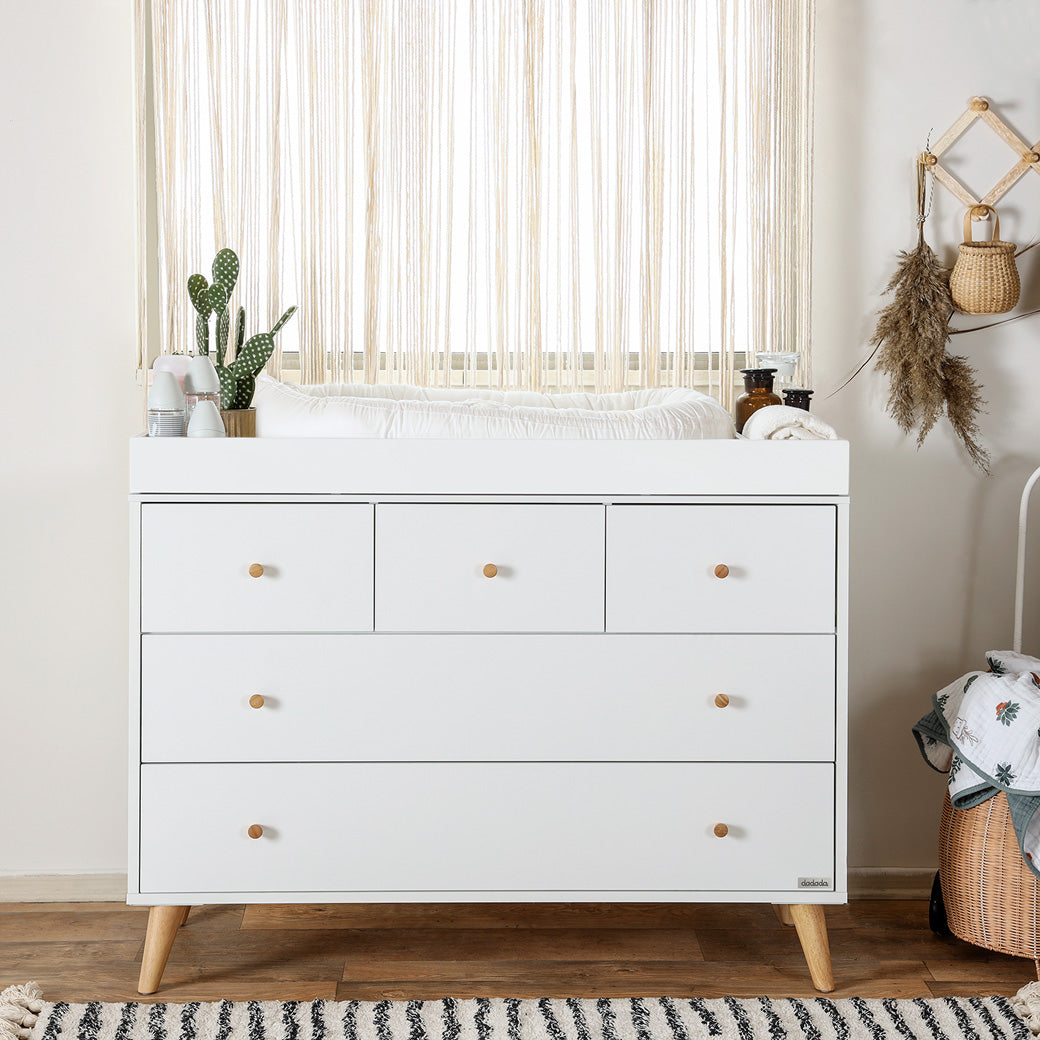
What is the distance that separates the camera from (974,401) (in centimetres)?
201

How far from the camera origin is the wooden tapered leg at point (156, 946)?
1650 millimetres

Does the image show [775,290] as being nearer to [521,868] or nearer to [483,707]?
[483,707]

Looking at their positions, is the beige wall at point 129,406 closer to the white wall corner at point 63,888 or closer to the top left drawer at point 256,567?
the white wall corner at point 63,888

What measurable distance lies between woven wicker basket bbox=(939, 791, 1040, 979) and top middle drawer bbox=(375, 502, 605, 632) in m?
0.77

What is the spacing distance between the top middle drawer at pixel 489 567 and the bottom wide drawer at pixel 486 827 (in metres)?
0.24

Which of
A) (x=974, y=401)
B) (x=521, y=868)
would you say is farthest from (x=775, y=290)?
(x=521, y=868)

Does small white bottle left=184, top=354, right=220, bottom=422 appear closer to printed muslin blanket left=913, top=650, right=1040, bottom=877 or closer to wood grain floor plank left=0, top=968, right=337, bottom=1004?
wood grain floor plank left=0, top=968, right=337, bottom=1004

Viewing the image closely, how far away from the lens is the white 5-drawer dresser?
157cm

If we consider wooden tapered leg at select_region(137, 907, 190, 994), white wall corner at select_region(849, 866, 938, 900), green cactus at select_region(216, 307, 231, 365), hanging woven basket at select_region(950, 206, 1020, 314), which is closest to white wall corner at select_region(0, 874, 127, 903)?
wooden tapered leg at select_region(137, 907, 190, 994)

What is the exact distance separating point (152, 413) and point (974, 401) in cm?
157

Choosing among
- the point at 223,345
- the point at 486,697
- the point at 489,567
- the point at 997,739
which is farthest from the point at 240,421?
the point at 997,739

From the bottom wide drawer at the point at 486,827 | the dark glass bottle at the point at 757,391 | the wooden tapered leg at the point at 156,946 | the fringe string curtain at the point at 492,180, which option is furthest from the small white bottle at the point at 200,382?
the dark glass bottle at the point at 757,391

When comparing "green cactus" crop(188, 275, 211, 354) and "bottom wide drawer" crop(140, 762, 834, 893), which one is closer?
"bottom wide drawer" crop(140, 762, 834, 893)

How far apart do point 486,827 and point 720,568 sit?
568 millimetres
